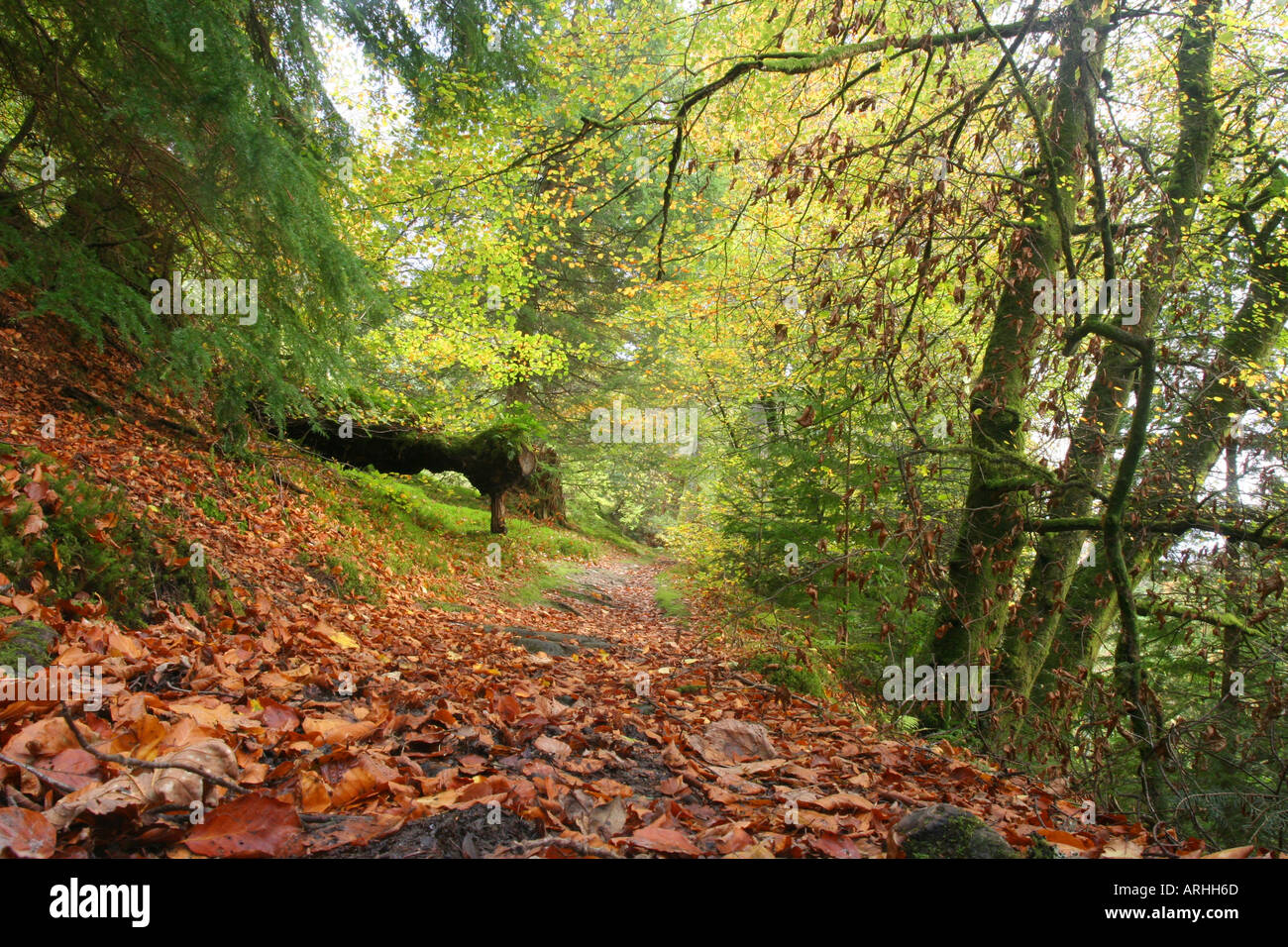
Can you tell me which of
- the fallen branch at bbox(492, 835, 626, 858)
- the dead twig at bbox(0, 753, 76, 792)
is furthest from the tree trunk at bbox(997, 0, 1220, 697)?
the dead twig at bbox(0, 753, 76, 792)

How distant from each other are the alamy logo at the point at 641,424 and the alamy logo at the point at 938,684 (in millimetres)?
13606

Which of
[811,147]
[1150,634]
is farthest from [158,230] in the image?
[1150,634]

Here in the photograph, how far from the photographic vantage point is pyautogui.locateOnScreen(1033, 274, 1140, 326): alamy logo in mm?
3900

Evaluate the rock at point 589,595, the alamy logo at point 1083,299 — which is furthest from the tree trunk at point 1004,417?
the rock at point 589,595

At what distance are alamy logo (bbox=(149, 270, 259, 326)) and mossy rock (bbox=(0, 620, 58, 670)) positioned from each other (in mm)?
2904

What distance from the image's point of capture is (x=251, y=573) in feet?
15.1

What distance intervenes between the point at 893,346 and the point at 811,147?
1.32 meters

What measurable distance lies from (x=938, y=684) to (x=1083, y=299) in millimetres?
3001

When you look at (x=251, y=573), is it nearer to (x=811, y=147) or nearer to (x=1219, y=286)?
(x=811, y=147)

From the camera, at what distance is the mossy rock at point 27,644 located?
7.45ft

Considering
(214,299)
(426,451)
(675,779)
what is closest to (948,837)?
(675,779)
